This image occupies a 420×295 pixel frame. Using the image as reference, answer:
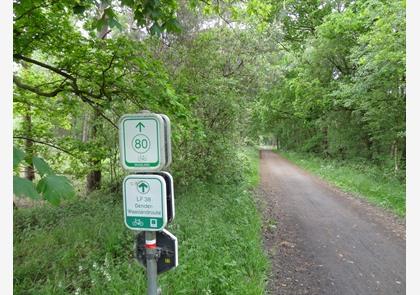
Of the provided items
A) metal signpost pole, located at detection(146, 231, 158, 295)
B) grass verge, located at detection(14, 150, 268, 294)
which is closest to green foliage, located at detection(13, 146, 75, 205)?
metal signpost pole, located at detection(146, 231, 158, 295)

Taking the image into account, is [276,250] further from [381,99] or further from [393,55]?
[381,99]

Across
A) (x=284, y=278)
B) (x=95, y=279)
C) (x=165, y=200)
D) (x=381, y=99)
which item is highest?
(x=381, y=99)

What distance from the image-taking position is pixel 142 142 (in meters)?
2.00

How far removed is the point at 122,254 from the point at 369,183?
1187 centimetres

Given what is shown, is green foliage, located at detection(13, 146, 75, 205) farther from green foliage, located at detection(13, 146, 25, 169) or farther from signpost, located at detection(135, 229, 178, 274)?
signpost, located at detection(135, 229, 178, 274)

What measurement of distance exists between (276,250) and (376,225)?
3.59 meters

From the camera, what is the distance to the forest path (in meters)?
5.06

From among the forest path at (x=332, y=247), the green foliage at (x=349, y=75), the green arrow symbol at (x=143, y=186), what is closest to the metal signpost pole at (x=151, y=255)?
the green arrow symbol at (x=143, y=186)

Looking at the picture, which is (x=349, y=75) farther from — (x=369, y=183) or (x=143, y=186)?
(x=143, y=186)

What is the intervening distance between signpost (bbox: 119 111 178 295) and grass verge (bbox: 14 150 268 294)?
1990 mm

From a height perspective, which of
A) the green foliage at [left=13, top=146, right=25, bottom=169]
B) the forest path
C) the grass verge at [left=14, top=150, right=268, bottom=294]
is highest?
the green foliage at [left=13, top=146, right=25, bottom=169]

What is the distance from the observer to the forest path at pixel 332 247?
16.6 ft

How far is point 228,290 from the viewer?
4.21m

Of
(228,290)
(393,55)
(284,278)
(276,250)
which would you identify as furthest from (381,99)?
(228,290)
